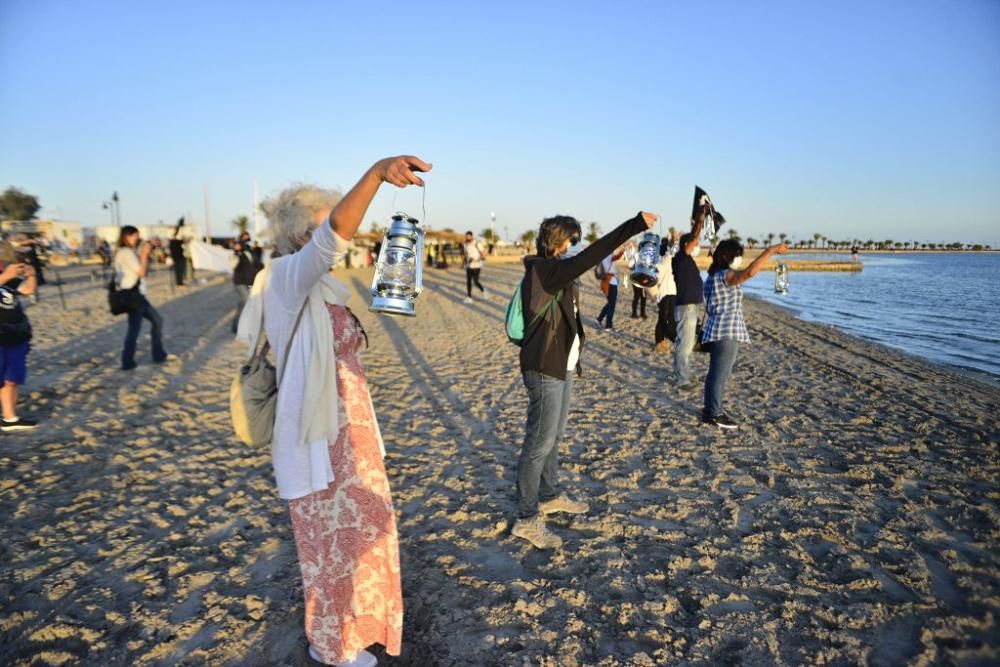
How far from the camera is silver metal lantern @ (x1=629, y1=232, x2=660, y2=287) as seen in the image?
3.84 meters

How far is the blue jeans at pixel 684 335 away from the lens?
6.61 meters

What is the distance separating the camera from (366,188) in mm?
1521

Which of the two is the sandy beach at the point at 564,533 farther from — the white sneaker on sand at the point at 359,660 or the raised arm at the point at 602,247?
the raised arm at the point at 602,247

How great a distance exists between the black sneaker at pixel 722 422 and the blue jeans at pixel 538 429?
9.14 ft

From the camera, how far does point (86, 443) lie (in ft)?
15.9

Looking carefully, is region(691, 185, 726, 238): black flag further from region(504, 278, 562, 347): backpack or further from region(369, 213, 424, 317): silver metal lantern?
region(369, 213, 424, 317): silver metal lantern

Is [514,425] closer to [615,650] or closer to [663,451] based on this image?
[663,451]

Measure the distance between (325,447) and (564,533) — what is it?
2.07 meters

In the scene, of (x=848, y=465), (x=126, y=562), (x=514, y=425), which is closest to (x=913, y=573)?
(x=848, y=465)

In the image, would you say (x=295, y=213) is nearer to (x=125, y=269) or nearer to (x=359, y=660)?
(x=359, y=660)

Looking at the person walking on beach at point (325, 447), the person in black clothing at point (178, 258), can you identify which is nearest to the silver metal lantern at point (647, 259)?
the person walking on beach at point (325, 447)

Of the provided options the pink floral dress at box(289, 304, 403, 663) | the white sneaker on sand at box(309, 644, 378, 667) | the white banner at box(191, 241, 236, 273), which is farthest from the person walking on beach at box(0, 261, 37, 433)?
the white banner at box(191, 241, 236, 273)

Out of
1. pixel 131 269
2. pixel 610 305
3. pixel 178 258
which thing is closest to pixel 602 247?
pixel 131 269

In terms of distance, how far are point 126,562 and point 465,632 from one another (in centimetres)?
215
